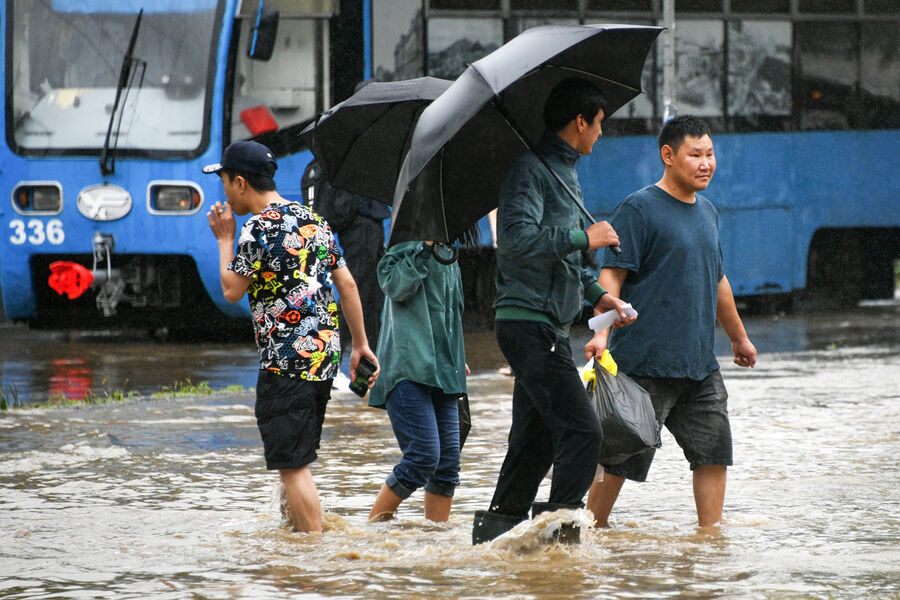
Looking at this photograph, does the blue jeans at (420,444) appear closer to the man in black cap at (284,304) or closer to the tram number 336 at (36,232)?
the man in black cap at (284,304)

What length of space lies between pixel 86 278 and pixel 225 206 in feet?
24.6

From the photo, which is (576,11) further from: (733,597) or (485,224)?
(733,597)

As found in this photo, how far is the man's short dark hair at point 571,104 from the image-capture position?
544cm

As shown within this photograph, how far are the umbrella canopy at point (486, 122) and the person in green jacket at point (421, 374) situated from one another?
378 millimetres

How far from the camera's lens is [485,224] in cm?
1466

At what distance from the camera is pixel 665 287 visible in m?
5.96

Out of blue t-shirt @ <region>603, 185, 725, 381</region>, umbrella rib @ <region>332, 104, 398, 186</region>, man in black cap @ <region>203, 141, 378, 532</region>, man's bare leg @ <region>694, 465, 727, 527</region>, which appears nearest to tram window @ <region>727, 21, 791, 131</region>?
umbrella rib @ <region>332, 104, 398, 186</region>

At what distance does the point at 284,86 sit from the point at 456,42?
5.95 feet

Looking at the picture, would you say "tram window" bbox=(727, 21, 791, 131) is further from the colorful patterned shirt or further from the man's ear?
the colorful patterned shirt

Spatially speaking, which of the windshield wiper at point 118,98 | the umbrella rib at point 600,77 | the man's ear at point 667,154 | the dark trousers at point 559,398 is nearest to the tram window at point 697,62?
the windshield wiper at point 118,98

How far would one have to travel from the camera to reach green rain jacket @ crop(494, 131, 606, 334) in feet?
17.3

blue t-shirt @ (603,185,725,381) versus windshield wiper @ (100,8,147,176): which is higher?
windshield wiper @ (100,8,147,176)

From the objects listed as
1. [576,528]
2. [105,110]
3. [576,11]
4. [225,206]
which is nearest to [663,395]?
[576,528]

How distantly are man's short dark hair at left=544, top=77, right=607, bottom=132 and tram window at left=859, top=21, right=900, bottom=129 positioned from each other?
1233cm
